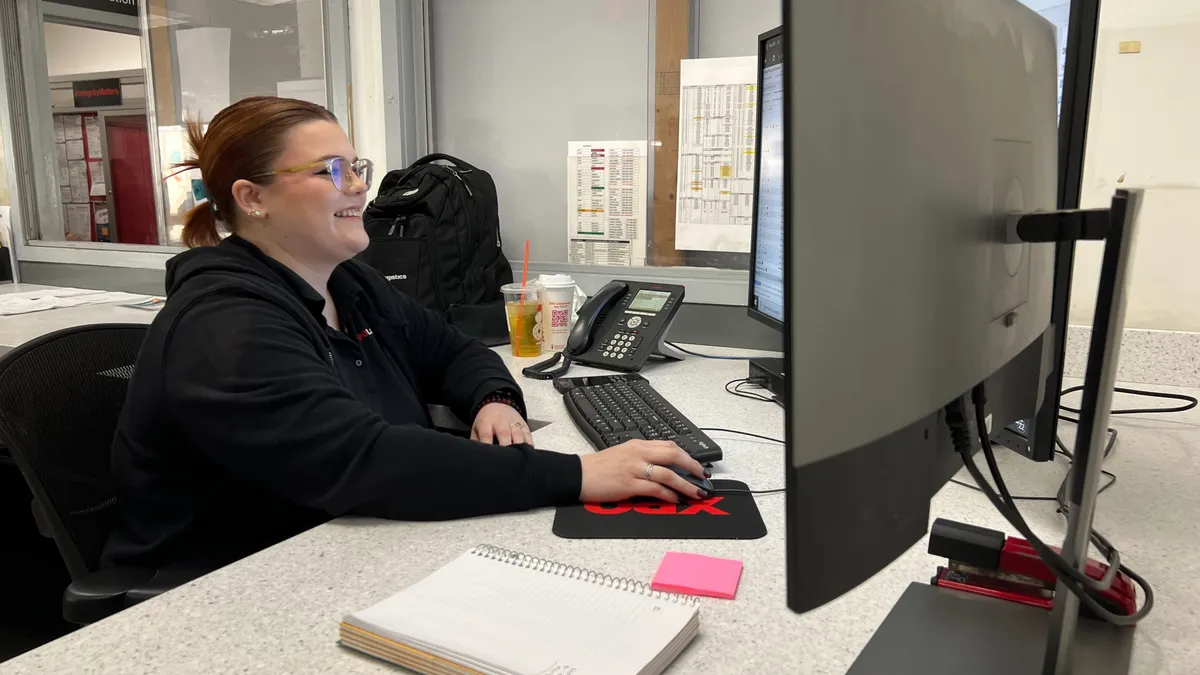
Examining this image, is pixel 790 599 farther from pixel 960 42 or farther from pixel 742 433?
pixel 742 433

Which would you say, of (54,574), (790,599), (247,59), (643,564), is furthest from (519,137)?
(790,599)

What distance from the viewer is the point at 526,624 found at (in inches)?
25.2

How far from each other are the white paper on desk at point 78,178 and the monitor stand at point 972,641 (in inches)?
140

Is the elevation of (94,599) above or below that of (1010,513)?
below

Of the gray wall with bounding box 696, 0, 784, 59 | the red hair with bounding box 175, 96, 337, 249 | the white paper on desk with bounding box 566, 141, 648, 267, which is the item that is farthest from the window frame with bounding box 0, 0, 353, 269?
the gray wall with bounding box 696, 0, 784, 59

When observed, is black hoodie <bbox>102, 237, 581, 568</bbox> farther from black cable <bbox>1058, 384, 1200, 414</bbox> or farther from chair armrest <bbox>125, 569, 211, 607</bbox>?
black cable <bbox>1058, 384, 1200, 414</bbox>

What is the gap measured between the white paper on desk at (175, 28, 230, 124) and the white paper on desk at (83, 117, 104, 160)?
564 millimetres

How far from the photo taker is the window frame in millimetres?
2916

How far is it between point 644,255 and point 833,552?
1839 millimetres

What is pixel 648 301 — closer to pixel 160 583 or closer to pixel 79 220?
pixel 160 583

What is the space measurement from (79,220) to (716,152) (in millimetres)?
2713

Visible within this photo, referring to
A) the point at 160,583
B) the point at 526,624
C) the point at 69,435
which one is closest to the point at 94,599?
the point at 160,583

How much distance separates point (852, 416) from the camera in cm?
38

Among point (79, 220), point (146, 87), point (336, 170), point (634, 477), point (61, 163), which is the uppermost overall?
point (146, 87)
